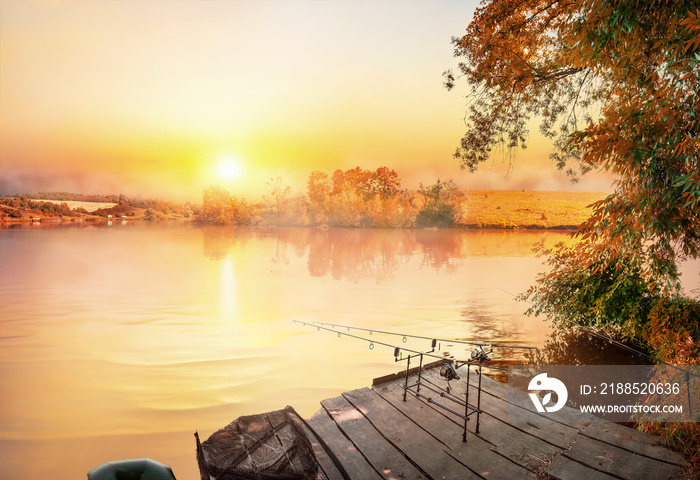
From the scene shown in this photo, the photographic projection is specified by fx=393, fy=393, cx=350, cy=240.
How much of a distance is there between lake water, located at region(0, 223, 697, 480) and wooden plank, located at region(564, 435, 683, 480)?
210 inches

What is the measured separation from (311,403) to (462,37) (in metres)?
10.1

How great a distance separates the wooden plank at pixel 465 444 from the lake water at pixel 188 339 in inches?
131

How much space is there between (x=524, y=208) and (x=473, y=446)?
194 feet

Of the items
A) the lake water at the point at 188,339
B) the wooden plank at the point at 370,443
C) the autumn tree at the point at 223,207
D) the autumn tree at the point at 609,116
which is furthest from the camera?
the autumn tree at the point at 223,207

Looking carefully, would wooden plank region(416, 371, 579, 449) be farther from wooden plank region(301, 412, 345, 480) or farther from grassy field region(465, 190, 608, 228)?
grassy field region(465, 190, 608, 228)

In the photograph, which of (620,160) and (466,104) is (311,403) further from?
(466,104)

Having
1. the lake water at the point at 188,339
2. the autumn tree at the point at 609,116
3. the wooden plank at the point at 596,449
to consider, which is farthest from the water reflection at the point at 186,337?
the wooden plank at the point at 596,449

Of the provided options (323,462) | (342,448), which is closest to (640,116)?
(342,448)

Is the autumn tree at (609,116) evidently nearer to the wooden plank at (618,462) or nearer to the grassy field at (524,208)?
the wooden plank at (618,462)

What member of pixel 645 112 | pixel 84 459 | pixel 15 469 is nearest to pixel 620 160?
pixel 645 112

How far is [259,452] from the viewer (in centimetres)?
423

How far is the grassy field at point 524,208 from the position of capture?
5403 cm

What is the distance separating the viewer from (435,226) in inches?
2365

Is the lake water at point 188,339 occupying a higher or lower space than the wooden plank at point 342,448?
lower
